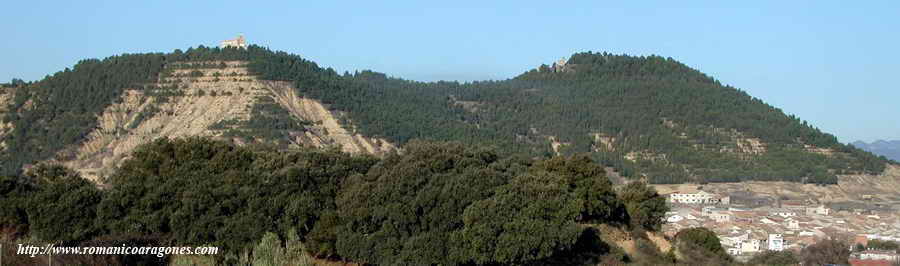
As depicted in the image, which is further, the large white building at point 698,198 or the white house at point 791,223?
the large white building at point 698,198

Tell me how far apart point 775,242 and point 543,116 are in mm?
62939

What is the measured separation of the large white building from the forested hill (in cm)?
405

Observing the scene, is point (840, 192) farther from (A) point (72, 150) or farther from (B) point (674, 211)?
(A) point (72, 150)

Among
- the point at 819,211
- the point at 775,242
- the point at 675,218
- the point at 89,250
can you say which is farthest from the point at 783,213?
the point at 89,250

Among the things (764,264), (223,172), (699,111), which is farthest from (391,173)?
(699,111)

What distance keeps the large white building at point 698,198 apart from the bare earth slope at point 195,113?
28013 millimetres

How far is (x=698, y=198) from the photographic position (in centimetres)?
11956

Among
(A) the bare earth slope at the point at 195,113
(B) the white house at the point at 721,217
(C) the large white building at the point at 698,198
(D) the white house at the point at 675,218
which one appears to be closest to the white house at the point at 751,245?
(D) the white house at the point at 675,218

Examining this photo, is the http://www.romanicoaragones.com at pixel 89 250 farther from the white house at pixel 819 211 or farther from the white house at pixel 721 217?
the white house at pixel 819 211

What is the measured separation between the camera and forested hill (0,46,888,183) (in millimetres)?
111188

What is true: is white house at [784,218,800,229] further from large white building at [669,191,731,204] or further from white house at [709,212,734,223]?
large white building at [669,191,731,204]

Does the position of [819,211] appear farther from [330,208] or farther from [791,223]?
[330,208]

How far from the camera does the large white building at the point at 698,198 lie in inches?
4620

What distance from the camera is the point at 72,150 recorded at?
10325cm
